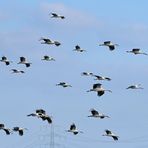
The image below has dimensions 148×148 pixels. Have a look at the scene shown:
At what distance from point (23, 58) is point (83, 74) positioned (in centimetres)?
543

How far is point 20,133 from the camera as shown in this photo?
147000mm

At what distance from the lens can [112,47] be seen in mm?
148375

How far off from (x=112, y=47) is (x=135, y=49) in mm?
2632

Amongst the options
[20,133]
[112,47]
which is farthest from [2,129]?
[112,47]

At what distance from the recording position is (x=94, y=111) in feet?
480

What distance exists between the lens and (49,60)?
5906 inches

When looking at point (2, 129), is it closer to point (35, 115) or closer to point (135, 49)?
point (35, 115)

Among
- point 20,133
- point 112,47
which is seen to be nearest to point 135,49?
point 112,47

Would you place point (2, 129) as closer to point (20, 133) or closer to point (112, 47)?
point (20, 133)

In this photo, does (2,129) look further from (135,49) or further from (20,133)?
(135,49)

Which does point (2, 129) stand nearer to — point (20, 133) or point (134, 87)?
point (20, 133)

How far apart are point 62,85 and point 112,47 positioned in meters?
5.68

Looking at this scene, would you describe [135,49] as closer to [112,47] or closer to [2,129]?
[112,47]

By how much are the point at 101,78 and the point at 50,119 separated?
284 inches
